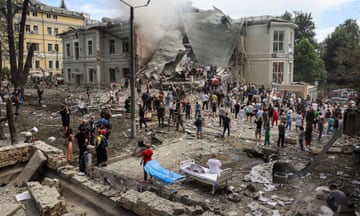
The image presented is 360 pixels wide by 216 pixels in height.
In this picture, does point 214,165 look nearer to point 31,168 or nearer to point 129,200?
point 129,200

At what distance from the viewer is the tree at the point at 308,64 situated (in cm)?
4247

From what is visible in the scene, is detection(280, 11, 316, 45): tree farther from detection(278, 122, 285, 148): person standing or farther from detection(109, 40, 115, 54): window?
detection(278, 122, 285, 148): person standing

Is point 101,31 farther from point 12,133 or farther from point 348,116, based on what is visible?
point 348,116

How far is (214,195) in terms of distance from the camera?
8.18 metres

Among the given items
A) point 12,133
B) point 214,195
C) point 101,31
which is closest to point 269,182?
point 214,195

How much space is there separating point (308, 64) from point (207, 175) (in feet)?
130

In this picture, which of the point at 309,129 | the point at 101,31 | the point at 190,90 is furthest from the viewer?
the point at 101,31

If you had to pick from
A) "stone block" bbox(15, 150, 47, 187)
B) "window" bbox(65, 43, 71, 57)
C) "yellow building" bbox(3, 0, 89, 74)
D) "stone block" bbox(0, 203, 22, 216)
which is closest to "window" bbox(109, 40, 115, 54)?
"window" bbox(65, 43, 71, 57)

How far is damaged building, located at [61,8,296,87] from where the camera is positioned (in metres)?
27.8

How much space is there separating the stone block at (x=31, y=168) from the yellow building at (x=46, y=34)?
44.1 metres

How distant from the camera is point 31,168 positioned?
852 cm

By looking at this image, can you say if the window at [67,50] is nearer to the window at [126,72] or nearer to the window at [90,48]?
the window at [90,48]

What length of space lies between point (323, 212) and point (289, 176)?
8.13ft

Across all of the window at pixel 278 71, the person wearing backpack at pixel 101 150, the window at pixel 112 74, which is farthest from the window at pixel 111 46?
the person wearing backpack at pixel 101 150
